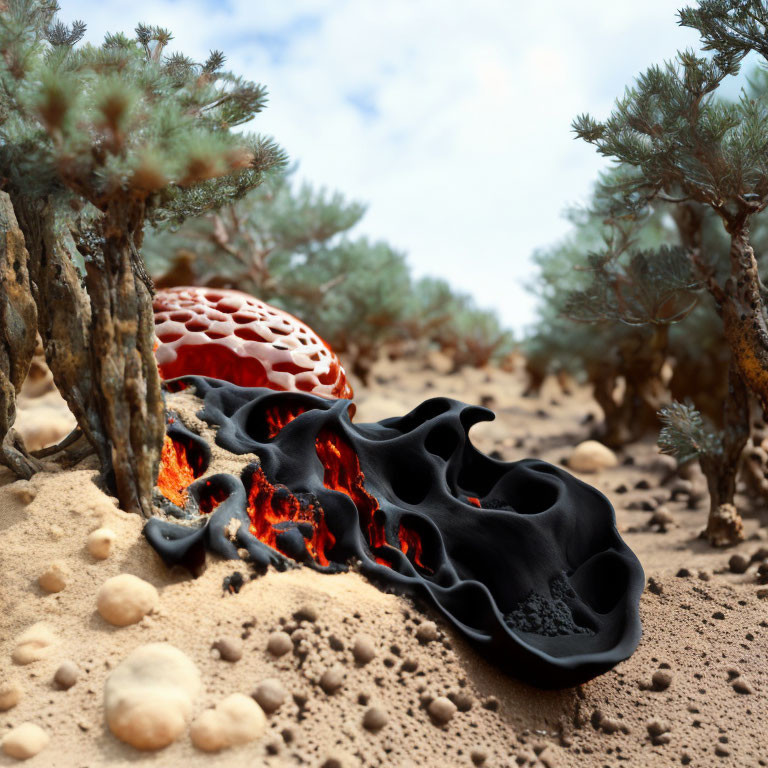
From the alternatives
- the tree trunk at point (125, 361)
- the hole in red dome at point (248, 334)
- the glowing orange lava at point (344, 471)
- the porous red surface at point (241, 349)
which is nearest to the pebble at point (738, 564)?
the glowing orange lava at point (344, 471)

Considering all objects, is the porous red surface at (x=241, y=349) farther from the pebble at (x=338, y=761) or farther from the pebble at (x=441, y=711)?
the pebble at (x=338, y=761)

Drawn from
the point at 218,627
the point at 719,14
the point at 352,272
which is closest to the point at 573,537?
the point at 218,627

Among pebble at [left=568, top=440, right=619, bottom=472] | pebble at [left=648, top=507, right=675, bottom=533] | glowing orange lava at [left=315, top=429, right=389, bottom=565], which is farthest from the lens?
pebble at [left=568, top=440, right=619, bottom=472]

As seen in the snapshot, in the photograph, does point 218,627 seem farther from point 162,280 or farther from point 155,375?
point 162,280

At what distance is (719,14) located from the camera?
3.56 m

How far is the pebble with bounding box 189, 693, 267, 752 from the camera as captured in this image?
77.9 inches

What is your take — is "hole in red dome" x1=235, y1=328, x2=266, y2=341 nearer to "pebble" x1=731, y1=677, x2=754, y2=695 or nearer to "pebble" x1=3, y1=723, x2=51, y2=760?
"pebble" x1=3, y1=723, x2=51, y2=760

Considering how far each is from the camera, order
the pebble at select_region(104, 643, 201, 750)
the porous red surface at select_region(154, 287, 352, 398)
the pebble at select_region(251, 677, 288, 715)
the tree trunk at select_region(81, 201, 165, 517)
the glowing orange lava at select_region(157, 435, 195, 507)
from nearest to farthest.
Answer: the pebble at select_region(104, 643, 201, 750) < the pebble at select_region(251, 677, 288, 715) < the tree trunk at select_region(81, 201, 165, 517) < the glowing orange lava at select_region(157, 435, 195, 507) < the porous red surface at select_region(154, 287, 352, 398)

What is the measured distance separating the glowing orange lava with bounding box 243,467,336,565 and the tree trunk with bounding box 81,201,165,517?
39 cm

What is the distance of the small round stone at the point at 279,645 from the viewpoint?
2240 millimetres

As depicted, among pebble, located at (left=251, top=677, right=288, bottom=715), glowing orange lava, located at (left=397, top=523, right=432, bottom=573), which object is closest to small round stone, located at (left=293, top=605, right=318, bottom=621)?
pebble, located at (left=251, top=677, right=288, bottom=715)

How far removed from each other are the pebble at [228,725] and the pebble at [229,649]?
0.48 ft

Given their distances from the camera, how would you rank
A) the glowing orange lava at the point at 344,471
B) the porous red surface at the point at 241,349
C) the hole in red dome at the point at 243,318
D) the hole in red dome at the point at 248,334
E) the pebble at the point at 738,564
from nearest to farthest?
1. the glowing orange lava at the point at 344,471
2. the pebble at the point at 738,564
3. the porous red surface at the point at 241,349
4. the hole in red dome at the point at 248,334
5. the hole in red dome at the point at 243,318

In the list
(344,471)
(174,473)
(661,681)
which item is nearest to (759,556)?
(661,681)
